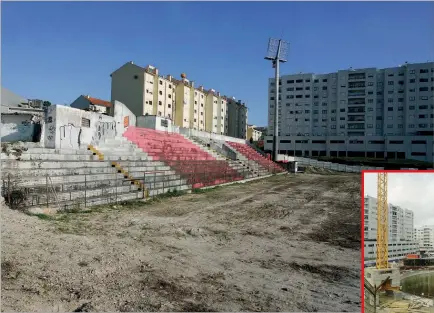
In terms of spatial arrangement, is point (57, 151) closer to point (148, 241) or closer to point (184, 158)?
point (148, 241)

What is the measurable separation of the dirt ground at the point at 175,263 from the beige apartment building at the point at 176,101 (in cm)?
5931

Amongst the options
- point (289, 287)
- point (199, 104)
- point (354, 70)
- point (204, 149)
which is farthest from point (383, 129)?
point (289, 287)

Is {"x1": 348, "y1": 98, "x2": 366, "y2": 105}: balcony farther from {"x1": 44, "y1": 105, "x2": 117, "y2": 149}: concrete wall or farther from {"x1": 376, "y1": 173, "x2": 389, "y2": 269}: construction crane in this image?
{"x1": 376, "y1": 173, "x2": 389, "y2": 269}: construction crane

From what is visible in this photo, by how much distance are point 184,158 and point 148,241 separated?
18829mm

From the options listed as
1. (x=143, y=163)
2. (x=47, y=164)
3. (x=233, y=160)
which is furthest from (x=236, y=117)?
(x=47, y=164)

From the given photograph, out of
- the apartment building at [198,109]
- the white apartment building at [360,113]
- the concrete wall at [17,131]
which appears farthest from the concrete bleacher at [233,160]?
the white apartment building at [360,113]

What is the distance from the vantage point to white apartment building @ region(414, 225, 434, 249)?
2.65 meters

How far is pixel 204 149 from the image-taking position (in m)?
35.1

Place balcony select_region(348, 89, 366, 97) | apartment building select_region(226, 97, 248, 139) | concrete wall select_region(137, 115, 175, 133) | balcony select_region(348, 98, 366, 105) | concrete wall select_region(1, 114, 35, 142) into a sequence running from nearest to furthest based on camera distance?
concrete wall select_region(1, 114, 35, 142), concrete wall select_region(137, 115, 175, 133), balcony select_region(348, 89, 366, 97), balcony select_region(348, 98, 366, 105), apartment building select_region(226, 97, 248, 139)

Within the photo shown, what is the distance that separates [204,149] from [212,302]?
99.0ft

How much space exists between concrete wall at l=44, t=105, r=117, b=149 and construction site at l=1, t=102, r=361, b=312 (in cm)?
9

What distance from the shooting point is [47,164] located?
1395cm

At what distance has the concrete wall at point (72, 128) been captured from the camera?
1630cm

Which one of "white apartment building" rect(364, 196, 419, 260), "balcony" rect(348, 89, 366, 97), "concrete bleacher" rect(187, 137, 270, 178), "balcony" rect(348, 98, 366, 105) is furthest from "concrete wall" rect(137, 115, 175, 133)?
"balcony" rect(348, 89, 366, 97)
